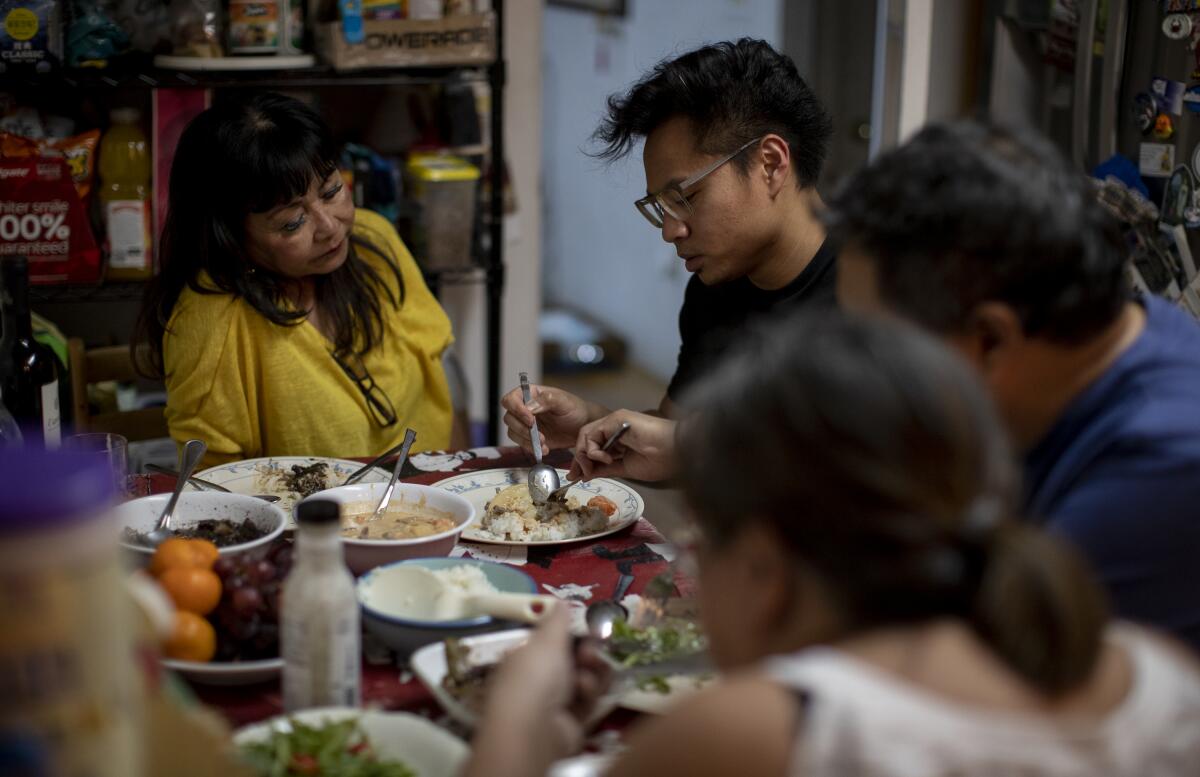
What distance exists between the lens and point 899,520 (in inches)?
31.0

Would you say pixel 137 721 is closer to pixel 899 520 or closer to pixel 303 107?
pixel 899 520

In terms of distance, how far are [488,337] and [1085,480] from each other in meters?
2.22

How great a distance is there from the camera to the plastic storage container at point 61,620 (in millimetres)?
704

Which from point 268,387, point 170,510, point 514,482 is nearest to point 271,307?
point 268,387

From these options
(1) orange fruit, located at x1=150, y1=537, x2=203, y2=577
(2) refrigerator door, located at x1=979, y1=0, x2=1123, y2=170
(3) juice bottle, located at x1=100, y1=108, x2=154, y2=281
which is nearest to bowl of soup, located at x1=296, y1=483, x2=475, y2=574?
(1) orange fruit, located at x1=150, y1=537, x2=203, y2=577

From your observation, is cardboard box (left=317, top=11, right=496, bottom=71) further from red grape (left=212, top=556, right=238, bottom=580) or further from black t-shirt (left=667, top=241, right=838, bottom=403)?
red grape (left=212, top=556, right=238, bottom=580)

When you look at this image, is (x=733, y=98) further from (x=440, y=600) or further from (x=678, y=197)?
(x=440, y=600)

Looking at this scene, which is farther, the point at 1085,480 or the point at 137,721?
the point at 1085,480

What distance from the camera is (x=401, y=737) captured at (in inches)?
42.3

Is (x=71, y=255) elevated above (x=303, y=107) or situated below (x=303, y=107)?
below

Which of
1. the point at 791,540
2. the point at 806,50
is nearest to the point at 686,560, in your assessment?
the point at 791,540

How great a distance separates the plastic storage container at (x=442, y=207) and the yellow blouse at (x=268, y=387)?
0.60 metres

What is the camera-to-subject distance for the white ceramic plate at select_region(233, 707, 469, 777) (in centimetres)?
104

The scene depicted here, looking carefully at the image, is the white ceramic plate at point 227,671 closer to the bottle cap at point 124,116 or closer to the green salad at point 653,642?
the green salad at point 653,642
